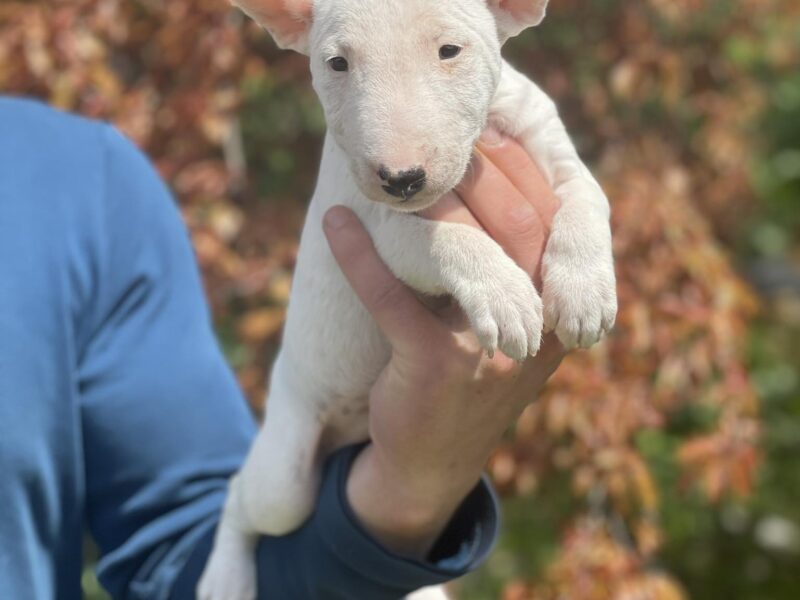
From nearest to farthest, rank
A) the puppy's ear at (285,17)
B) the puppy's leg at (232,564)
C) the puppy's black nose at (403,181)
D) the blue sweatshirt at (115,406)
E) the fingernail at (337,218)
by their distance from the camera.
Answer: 1. the puppy's black nose at (403,181)
2. the puppy's ear at (285,17)
3. the fingernail at (337,218)
4. the blue sweatshirt at (115,406)
5. the puppy's leg at (232,564)

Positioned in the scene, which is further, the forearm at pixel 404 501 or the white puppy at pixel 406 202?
the forearm at pixel 404 501

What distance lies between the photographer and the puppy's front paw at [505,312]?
5.69 feet

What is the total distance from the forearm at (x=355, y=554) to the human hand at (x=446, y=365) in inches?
2.9

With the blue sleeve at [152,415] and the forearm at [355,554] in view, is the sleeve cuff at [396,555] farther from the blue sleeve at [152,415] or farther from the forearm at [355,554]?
the blue sleeve at [152,415]

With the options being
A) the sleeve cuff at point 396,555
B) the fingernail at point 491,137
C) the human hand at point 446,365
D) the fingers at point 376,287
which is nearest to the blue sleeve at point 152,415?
the sleeve cuff at point 396,555

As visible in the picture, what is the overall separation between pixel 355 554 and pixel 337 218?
0.60 metres

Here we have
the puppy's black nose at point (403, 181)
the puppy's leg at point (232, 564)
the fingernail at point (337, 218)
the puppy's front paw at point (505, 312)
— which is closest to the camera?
the puppy's black nose at point (403, 181)

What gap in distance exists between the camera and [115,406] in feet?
7.84

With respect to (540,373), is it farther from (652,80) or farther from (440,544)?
(652,80)

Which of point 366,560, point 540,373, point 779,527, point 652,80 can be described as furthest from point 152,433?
point 779,527

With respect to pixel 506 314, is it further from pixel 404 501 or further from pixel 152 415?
pixel 152 415

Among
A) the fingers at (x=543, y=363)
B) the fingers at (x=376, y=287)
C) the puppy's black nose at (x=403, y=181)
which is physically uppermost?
the puppy's black nose at (x=403, y=181)

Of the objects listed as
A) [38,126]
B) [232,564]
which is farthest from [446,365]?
[38,126]

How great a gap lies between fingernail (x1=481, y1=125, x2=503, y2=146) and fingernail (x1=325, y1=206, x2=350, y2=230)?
265 millimetres
